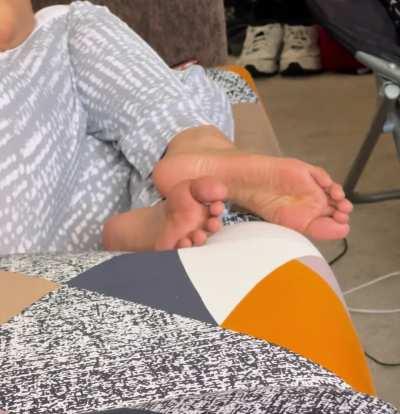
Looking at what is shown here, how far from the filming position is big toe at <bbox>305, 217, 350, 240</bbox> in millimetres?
722

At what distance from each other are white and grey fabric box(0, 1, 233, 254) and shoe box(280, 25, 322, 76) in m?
1.52

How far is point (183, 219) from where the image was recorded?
0.68 m

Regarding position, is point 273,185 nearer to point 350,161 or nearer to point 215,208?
point 215,208

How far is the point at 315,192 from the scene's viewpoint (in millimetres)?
719

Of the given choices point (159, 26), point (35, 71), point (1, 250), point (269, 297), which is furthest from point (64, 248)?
point (159, 26)

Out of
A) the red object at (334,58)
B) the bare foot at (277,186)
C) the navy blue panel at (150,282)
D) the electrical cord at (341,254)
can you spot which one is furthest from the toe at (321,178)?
the red object at (334,58)

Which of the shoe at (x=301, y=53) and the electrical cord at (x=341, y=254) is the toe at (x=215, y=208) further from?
the shoe at (x=301, y=53)

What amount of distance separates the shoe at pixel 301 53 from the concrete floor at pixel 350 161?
0.11ft

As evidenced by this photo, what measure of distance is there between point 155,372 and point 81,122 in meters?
0.56

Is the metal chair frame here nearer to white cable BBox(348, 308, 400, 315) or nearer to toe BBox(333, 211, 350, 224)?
white cable BBox(348, 308, 400, 315)

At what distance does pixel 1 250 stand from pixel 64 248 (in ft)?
0.33

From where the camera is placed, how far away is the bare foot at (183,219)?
0.67 m

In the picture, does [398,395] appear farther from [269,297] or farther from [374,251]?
[269,297]

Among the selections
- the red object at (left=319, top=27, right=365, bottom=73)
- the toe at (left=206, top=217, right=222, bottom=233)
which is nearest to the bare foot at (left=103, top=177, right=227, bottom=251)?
the toe at (left=206, top=217, right=222, bottom=233)
